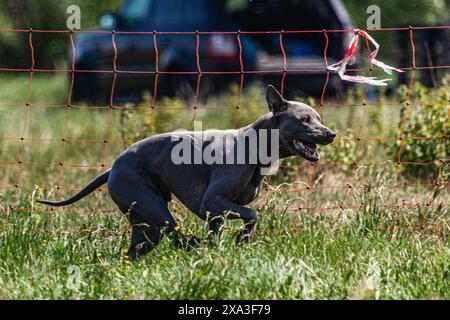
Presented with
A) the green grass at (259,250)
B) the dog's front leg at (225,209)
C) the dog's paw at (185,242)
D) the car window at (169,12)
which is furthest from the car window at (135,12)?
the dog's front leg at (225,209)

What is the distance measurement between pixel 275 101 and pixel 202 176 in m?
0.65

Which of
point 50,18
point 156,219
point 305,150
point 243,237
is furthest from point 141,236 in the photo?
point 50,18

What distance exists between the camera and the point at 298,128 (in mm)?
5695

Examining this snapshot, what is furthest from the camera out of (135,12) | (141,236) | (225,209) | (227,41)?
(135,12)

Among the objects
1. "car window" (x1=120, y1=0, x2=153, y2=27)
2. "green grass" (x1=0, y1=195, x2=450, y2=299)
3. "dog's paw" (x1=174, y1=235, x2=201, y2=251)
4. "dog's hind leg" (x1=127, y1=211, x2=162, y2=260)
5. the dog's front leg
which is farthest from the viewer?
"car window" (x1=120, y1=0, x2=153, y2=27)

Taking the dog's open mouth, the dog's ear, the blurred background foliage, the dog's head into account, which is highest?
the blurred background foliage

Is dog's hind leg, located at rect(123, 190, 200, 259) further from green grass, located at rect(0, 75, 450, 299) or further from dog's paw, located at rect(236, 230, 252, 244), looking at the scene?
dog's paw, located at rect(236, 230, 252, 244)

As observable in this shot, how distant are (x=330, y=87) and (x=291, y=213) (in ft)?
20.3

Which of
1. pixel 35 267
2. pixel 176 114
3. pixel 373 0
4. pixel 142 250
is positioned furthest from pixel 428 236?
pixel 373 0

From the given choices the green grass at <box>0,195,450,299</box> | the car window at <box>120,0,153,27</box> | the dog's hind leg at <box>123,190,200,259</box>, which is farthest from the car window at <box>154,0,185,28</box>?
the dog's hind leg at <box>123,190,200,259</box>

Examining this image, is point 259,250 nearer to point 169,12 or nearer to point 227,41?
point 227,41

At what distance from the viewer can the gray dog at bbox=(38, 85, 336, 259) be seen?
5.70 metres

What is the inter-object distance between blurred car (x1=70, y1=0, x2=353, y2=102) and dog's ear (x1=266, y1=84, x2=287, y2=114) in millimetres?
6852

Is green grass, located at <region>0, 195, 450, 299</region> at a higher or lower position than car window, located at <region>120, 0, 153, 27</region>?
lower
